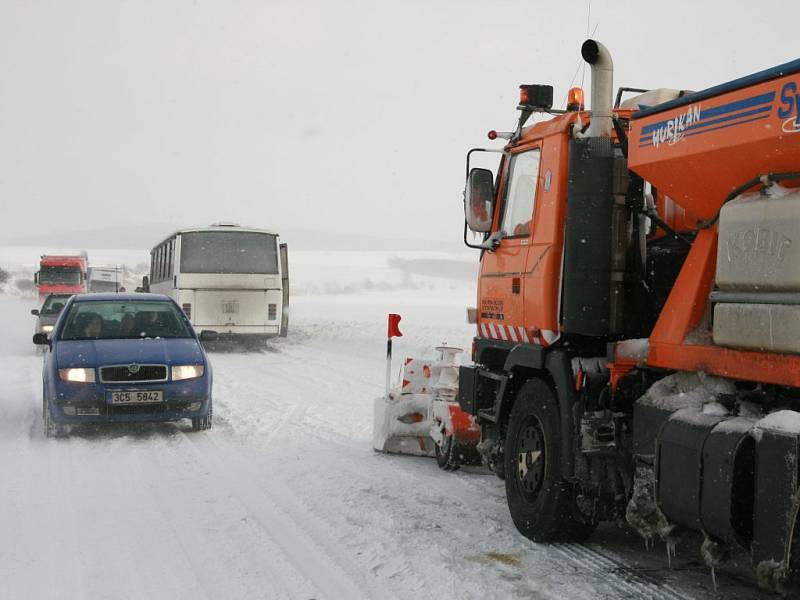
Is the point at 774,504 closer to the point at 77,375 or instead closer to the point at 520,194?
the point at 520,194

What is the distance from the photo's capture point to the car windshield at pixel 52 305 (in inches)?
807

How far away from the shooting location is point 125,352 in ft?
29.5

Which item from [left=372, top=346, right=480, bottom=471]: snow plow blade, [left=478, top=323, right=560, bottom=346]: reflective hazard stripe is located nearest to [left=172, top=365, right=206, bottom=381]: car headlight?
[left=372, top=346, right=480, bottom=471]: snow plow blade

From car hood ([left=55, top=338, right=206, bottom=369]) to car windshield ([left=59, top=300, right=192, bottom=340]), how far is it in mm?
256

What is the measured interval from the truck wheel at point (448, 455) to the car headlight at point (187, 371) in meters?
2.92

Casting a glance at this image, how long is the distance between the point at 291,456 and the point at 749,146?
5372 mm

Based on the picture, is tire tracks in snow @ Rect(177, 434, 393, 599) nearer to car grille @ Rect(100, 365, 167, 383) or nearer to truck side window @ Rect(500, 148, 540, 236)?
car grille @ Rect(100, 365, 167, 383)

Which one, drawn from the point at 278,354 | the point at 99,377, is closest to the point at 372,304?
the point at 278,354

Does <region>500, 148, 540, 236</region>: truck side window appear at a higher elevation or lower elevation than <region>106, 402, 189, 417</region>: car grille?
higher

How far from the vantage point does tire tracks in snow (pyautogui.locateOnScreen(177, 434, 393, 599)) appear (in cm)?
458

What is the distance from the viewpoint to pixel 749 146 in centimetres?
376

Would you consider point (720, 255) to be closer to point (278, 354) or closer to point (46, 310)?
point (278, 354)

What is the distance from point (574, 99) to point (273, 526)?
Result: 11.6 feet

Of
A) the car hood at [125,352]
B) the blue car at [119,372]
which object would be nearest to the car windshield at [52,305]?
the blue car at [119,372]
